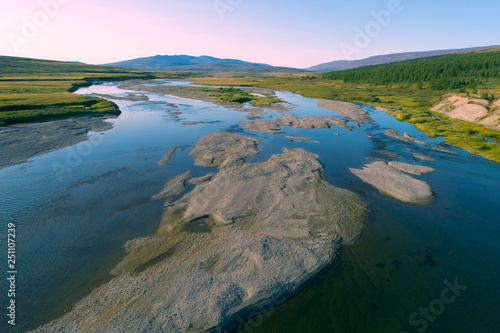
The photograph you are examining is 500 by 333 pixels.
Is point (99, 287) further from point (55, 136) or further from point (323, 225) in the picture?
Result: point (55, 136)

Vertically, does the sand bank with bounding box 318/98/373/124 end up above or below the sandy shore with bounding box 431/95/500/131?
below

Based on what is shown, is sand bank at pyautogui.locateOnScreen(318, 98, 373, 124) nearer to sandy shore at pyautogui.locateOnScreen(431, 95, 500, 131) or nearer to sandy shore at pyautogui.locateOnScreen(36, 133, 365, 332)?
sandy shore at pyautogui.locateOnScreen(431, 95, 500, 131)

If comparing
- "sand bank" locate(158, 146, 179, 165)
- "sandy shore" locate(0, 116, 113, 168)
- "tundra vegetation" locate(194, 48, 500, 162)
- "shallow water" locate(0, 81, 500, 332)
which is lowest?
"shallow water" locate(0, 81, 500, 332)

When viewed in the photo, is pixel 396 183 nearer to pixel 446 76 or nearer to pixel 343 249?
pixel 343 249

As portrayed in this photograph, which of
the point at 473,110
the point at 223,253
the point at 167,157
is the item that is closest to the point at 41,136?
the point at 167,157

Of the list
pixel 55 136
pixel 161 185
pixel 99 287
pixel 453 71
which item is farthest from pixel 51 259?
pixel 453 71

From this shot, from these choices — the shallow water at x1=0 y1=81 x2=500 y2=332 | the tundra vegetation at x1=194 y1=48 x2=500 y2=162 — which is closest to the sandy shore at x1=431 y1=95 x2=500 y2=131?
the tundra vegetation at x1=194 y1=48 x2=500 y2=162
